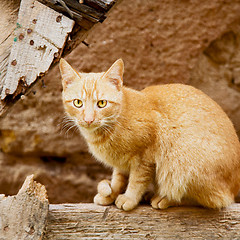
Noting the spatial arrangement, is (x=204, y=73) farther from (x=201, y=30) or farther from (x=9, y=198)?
(x=9, y=198)

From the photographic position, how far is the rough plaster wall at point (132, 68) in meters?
3.03

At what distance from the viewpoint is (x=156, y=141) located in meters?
2.16

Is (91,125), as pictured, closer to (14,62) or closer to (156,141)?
(156,141)

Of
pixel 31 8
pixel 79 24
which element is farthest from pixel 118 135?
pixel 31 8

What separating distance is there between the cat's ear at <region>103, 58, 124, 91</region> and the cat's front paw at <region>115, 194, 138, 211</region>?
2.15 ft

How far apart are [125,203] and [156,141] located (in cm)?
41

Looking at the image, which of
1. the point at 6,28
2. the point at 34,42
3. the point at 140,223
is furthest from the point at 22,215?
the point at 6,28

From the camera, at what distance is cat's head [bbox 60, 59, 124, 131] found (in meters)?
2.02

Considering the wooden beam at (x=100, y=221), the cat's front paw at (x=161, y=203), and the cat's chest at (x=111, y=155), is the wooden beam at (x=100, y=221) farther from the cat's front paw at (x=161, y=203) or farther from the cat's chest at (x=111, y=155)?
the cat's chest at (x=111, y=155)

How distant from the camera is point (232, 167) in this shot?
213 cm

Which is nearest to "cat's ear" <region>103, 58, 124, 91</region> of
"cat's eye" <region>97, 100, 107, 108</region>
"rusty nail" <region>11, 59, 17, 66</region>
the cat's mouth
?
"cat's eye" <region>97, 100, 107, 108</region>

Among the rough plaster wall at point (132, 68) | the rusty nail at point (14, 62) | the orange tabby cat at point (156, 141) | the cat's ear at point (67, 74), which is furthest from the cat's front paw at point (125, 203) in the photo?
the rough plaster wall at point (132, 68)

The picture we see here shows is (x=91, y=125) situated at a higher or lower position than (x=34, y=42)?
lower

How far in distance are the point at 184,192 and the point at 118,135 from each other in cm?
51
